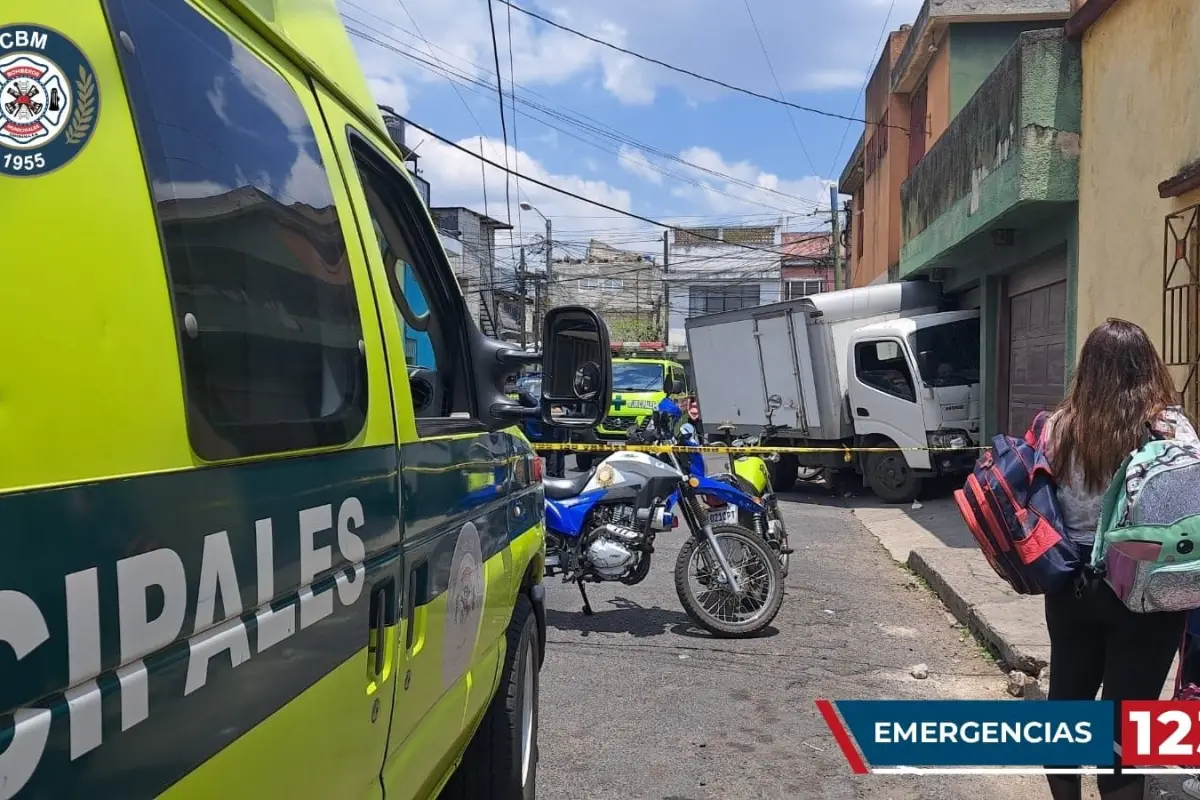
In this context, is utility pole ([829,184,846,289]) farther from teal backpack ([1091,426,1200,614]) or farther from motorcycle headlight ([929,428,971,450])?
teal backpack ([1091,426,1200,614])

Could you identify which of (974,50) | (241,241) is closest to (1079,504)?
(241,241)

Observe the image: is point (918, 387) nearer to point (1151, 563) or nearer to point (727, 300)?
point (1151, 563)

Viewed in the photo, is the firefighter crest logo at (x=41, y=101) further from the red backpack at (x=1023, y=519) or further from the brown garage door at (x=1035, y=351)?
the brown garage door at (x=1035, y=351)

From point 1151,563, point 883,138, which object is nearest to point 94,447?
point 1151,563

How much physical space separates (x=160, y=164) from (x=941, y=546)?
8855mm

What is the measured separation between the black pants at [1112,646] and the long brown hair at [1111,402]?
14.4 inches

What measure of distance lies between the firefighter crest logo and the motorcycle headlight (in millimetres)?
12001

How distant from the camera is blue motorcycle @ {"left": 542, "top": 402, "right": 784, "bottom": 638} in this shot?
607 cm

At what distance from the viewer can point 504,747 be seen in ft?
10.7

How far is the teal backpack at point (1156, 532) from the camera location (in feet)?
9.12

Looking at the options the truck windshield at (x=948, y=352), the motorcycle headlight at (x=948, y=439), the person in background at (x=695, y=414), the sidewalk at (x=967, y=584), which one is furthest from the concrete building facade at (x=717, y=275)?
the sidewalk at (x=967, y=584)

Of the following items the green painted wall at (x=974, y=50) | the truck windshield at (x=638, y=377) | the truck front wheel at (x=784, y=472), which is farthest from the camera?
the truck windshield at (x=638, y=377)

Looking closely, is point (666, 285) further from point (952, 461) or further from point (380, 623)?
point (380, 623)

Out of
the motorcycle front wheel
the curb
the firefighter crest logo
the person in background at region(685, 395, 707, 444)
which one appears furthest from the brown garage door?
the firefighter crest logo
